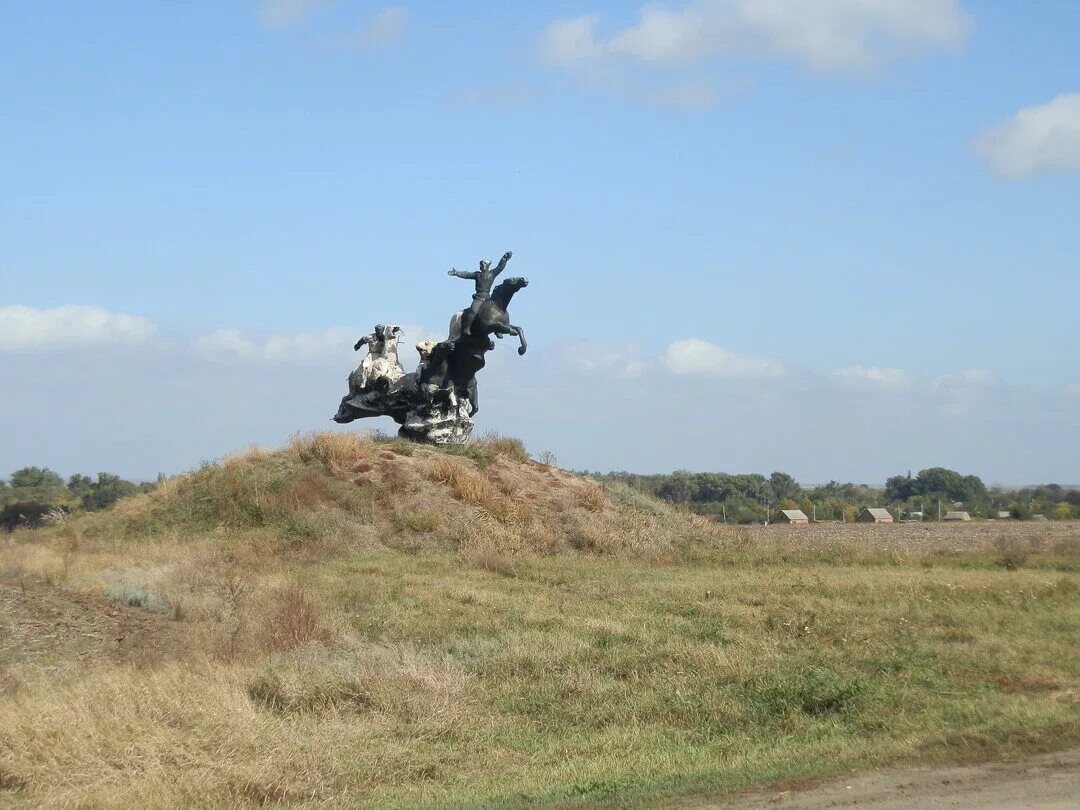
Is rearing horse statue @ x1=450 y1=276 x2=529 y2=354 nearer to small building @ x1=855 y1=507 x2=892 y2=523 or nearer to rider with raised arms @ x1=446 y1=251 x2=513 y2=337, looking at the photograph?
rider with raised arms @ x1=446 y1=251 x2=513 y2=337

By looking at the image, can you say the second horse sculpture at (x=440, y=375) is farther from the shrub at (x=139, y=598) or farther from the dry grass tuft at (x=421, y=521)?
the shrub at (x=139, y=598)

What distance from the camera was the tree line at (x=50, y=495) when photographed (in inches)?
1384

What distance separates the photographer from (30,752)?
8852 mm

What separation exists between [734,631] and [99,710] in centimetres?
722

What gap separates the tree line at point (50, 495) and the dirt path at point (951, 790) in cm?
2547

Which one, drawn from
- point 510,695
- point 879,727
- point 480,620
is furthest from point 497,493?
point 879,727

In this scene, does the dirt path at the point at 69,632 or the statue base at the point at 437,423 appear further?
the statue base at the point at 437,423

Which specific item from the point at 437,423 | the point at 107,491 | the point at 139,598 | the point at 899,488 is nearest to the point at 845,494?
the point at 899,488

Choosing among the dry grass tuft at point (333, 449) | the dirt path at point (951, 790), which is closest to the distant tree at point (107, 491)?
the dry grass tuft at point (333, 449)

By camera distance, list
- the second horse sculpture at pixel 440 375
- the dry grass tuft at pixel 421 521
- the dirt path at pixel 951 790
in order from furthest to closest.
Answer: the second horse sculpture at pixel 440 375
the dry grass tuft at pixel 421 521
the dirt path at pixel 951 790

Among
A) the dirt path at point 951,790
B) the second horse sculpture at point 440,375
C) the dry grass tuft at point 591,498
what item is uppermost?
the second horse sculpture at point 440,375

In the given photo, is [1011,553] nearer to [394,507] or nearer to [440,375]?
[394,507]

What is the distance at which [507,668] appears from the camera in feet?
40.3

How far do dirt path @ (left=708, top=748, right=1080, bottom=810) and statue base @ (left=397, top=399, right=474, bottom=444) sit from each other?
22787mm
